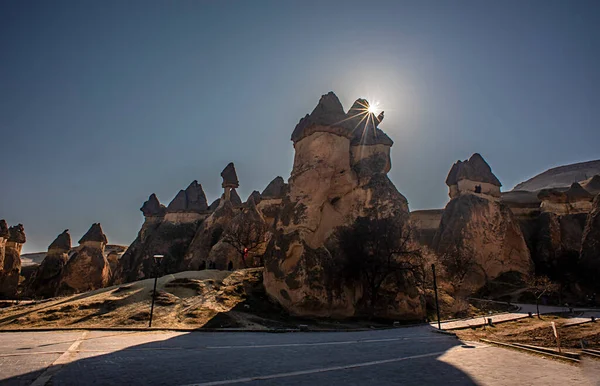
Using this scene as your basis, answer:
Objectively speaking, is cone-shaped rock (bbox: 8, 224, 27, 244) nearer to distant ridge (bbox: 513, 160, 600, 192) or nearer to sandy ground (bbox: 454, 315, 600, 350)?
sandy ground (bbox: 454, 315, 600, 350)

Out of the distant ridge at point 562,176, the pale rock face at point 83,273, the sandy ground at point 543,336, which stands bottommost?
the sandy ground at point 543,336

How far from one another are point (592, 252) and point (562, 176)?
92846 millimetres

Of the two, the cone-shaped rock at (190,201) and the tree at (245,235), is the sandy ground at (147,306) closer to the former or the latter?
the tree at (245,235)

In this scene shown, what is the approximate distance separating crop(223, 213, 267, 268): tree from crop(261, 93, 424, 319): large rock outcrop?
9635 mm

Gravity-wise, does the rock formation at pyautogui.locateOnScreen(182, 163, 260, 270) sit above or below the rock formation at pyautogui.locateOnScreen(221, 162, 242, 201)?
below

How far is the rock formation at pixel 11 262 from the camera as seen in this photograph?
37.8 m

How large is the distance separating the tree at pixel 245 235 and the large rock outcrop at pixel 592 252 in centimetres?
2825

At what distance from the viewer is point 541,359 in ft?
26.1

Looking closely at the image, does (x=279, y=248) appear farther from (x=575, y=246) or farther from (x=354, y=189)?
(x=575, y=246)

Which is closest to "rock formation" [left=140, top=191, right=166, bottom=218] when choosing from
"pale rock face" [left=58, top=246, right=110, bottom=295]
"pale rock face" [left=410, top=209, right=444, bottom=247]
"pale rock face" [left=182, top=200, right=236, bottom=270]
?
"pale rock face" [left=58, top=246, right=110, bottom=295]

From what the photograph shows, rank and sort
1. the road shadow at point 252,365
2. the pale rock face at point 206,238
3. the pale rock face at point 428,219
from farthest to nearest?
the pale rock face at point 428,219 < the pale rock face at point 206,238 < the road shadow at point 252,365

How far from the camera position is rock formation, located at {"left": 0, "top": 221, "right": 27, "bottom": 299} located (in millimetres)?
37812

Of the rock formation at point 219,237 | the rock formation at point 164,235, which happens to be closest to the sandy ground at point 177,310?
the rock formation at point 219,237

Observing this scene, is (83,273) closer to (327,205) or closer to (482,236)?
(327,205)
